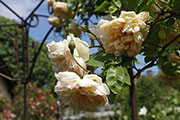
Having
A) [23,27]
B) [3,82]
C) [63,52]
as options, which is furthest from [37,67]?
[63,52]

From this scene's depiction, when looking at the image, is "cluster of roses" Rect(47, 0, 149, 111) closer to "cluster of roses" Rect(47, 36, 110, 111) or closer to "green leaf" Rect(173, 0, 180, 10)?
"cluster of roses" Rect(47, 36, 110, 111)

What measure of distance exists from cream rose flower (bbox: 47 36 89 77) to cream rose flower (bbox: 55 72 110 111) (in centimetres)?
4

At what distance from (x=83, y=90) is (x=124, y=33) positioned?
0.16 metres

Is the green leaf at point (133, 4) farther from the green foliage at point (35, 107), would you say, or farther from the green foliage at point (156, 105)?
the green foliage at point (35, 107)

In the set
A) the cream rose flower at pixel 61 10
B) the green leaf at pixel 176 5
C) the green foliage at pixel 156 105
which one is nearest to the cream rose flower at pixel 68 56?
the green foliage at pixel 156 105

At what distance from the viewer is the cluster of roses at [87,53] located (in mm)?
399

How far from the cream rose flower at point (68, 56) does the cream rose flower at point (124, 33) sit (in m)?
0.05

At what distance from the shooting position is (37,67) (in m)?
15.2

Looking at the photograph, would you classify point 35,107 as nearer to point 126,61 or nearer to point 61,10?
point 61,10

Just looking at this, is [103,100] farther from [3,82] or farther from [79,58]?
[3,82]

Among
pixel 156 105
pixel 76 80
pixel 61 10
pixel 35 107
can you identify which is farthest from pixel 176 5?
pixel 35 107

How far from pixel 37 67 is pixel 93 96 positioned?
50.1ft

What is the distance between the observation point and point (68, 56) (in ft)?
1.49

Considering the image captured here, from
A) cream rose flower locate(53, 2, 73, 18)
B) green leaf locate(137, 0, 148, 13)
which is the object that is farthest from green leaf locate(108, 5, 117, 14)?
cream rose flower locate(53, 2, 73, 18)
